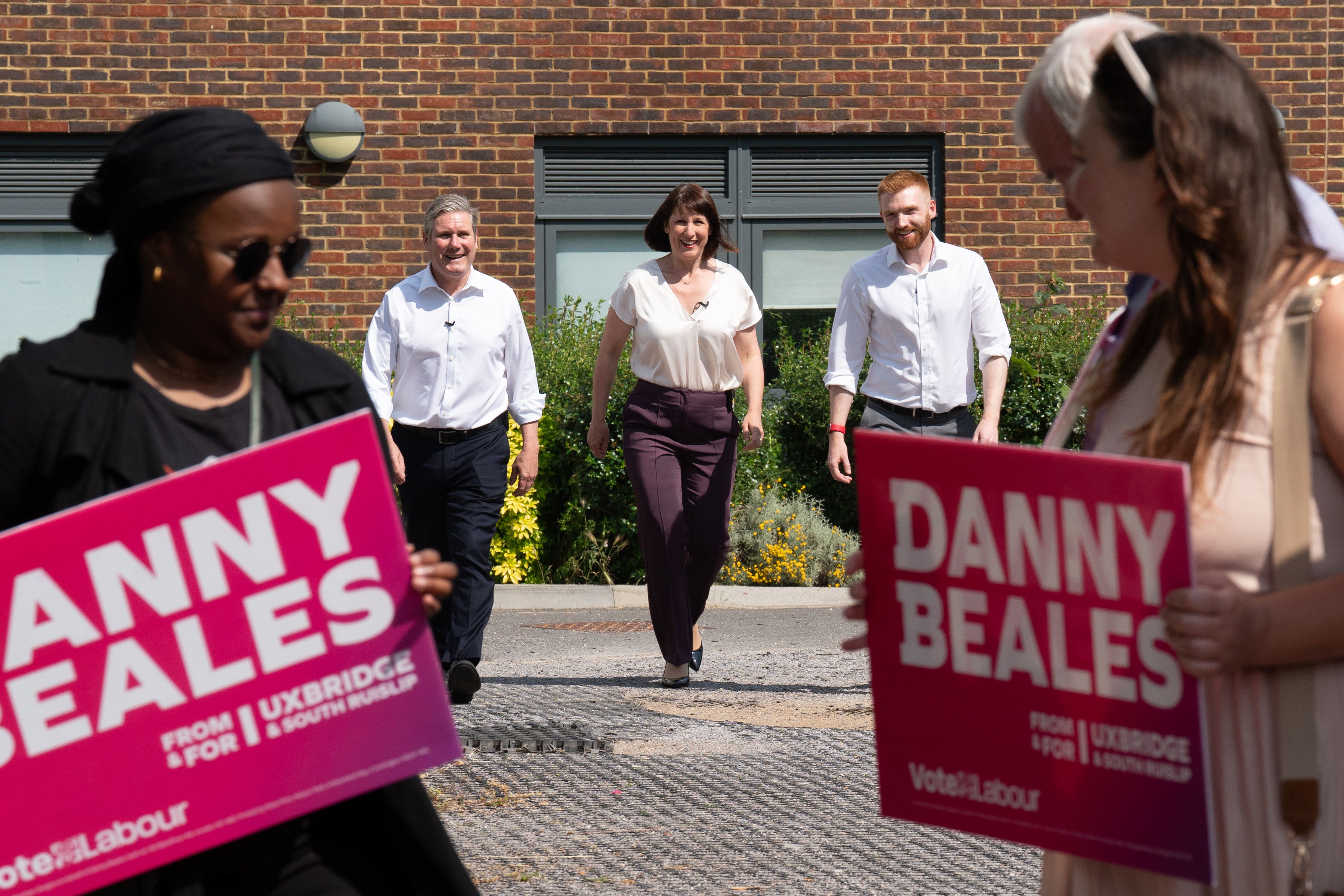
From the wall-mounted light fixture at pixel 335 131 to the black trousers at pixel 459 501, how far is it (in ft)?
18.3

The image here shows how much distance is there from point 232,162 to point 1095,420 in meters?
1.24

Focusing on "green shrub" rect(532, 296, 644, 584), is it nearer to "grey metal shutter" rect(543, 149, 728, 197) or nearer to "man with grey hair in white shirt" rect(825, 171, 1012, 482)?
"grey metal shutter" rect(543, 149, 728, 197)

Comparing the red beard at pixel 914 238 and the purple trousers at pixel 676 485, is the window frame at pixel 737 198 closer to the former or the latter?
the purple trousers at pixel 676 485

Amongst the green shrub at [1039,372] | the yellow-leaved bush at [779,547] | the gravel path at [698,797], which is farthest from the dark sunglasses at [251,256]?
the green shrub at [1039,372]

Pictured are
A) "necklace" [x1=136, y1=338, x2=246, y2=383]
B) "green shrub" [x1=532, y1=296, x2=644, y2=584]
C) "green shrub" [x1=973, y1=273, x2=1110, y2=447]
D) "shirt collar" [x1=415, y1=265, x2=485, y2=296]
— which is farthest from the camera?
"green shrub" [x1=973, y1=273, x2=1110, y2=447]

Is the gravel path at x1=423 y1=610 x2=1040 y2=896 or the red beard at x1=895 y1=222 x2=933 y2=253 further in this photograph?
the red beard at x1=895 y1=222 x2=933 y2=253

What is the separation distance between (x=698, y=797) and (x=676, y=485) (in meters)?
2.23

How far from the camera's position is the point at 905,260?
7.09 meters

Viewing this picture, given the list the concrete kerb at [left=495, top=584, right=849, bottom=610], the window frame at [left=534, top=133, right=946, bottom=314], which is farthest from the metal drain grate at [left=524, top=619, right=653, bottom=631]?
the window frame at [left=534, top=133, right=946, bottom=314]

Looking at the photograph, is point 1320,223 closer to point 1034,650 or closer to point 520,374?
point 1034,650

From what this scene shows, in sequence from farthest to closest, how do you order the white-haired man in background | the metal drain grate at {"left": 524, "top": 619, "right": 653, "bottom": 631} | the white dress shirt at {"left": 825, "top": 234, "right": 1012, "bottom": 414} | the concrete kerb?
the concrete kerb
the metal drain grate at {"left": 524, "top": 619, "right": 653, "bottom": 631}
the white dress shirt at {"left": 825, "top": 234, "right": 1012, "bottom": 414}
the white-haired man in background

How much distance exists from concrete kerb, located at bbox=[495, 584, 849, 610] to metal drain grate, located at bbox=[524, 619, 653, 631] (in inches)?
28.1

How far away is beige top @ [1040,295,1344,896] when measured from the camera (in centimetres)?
188

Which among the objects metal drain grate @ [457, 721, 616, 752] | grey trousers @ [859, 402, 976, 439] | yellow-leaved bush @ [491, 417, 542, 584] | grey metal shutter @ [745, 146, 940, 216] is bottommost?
yellow-leaved bush @ [491, 417, 542, 584]
